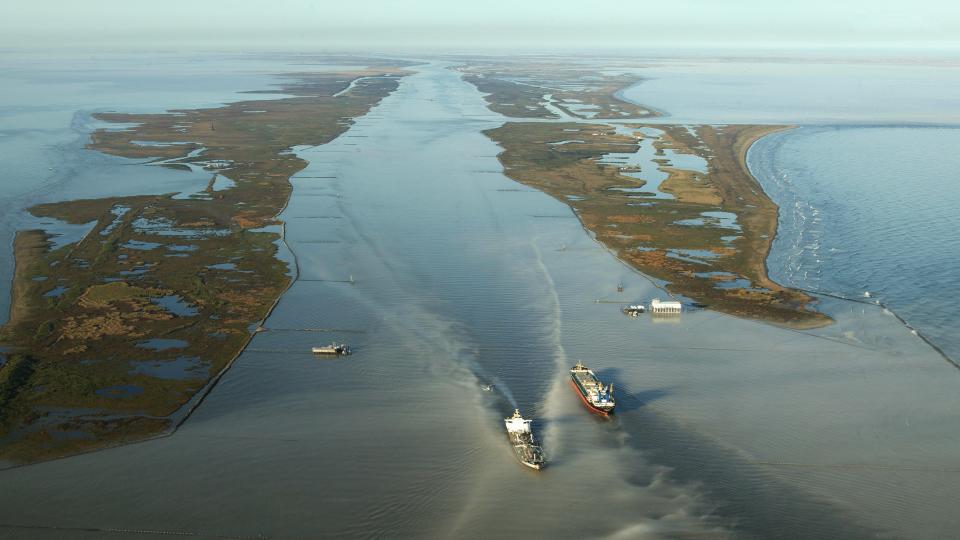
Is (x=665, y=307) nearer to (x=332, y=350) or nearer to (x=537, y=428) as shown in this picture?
(x=537, y=428)

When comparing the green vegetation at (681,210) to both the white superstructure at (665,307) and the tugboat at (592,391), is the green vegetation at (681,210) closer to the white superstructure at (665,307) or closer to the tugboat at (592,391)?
the white superstructure at (665,307)

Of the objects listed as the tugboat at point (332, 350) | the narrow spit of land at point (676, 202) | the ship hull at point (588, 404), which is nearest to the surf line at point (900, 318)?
the narrow spit of land at point (676, 202)

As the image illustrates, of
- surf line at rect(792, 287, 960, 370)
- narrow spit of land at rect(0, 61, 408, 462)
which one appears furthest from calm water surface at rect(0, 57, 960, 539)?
narrow spit of land at rect(0, 61, 408, 462)

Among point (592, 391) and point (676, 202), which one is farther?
point (676, 202)

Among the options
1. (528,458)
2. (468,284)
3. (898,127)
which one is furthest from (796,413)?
(898,127)

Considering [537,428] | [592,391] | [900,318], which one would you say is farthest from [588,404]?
[900,318]

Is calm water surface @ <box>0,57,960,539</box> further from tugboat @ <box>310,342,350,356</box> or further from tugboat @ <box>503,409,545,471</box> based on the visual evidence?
tugboat @ <box>310,342,350,356</box>
